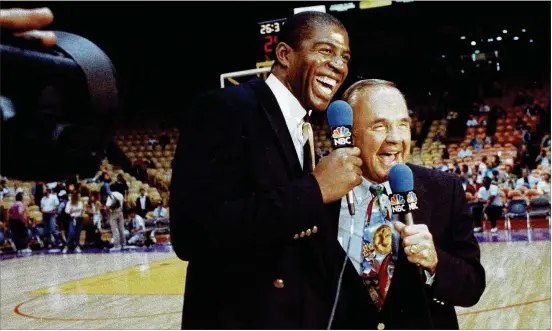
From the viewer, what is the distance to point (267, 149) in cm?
144

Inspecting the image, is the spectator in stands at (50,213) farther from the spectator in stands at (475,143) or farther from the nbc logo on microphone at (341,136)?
the nbc logo on microphone at (341,136)

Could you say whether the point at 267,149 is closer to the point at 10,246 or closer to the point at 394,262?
the point at 394,262

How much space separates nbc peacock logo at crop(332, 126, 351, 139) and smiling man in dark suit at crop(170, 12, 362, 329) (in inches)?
2.4

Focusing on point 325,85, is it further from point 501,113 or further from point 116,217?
point 501,113

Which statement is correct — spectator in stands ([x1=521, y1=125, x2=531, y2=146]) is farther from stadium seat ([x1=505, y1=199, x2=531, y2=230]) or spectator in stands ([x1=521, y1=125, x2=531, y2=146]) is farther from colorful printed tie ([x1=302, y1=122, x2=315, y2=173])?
colorful printed tie ([x1=302, y1=122, x2=315, y2=173])

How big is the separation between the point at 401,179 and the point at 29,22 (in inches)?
35.9

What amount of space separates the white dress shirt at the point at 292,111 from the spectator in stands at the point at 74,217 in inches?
462

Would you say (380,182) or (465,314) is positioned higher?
(380,182)

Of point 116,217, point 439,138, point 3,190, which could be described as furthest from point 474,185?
point 3,190

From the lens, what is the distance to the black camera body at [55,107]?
29.9 inches

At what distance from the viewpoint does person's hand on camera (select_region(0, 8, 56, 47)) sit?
76 cm

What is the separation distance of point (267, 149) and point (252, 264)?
0.90 ft

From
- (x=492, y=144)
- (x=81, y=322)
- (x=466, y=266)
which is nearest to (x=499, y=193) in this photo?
(x=492, y=144)

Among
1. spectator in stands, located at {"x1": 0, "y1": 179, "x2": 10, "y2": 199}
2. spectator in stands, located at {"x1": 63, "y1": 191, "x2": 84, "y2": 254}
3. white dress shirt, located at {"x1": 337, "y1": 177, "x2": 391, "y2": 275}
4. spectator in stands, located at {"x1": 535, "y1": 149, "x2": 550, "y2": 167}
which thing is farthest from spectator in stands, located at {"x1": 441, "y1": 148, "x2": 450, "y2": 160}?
white dress shirt, located at {"x1": 337, "y1": 177, "x2": 391, "y2": 275}
